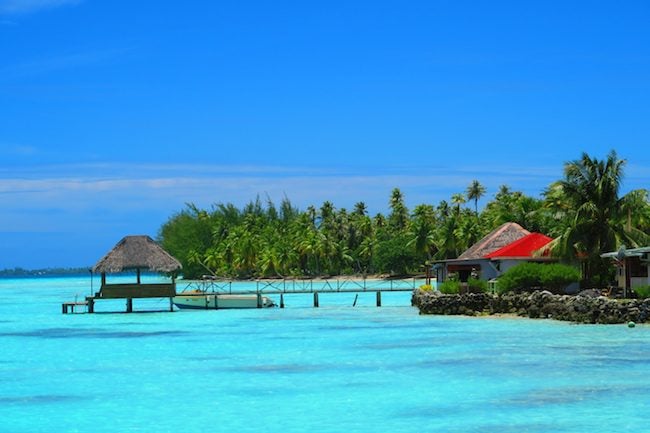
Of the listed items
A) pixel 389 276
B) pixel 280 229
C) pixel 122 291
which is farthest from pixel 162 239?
pixel 122 291

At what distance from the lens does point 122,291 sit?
47656 mm

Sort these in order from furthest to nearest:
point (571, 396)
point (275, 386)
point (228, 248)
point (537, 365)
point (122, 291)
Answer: point (228, 248), point (122, 291), point (537, 365), point (275, 386), point (571, 396)

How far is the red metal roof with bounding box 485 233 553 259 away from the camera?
46125 mm

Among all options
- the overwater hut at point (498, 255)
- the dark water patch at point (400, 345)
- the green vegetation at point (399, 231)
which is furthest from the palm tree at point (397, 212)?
the dark water patch at point (400, 345)

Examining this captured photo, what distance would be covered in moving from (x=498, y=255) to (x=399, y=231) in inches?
2382

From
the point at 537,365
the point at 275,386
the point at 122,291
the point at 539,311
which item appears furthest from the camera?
the point at 122,291

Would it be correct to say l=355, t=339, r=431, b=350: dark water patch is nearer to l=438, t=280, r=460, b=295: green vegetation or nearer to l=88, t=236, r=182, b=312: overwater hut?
l=438, t=280, r=460, b=295: green vegetation

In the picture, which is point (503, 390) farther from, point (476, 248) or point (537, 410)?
point (476, 248)

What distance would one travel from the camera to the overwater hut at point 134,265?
4747cm

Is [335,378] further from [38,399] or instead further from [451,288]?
[451,288]

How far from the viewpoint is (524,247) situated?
153ft

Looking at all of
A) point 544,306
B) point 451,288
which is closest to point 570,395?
point 544,306

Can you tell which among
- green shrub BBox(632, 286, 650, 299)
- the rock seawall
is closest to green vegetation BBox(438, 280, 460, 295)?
the rock seawall

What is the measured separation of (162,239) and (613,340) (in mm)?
112992
